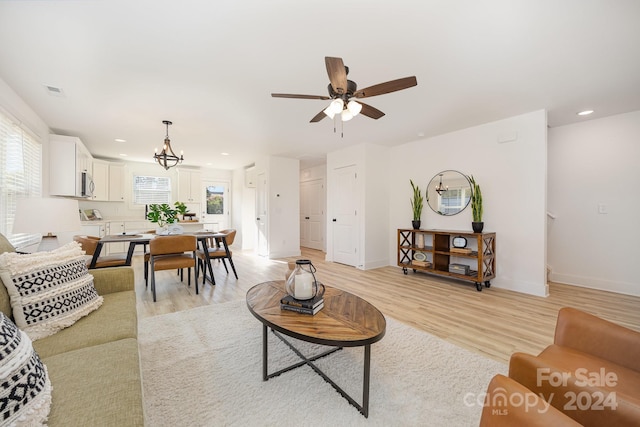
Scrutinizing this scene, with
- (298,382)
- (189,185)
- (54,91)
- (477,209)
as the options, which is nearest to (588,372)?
(298,382)

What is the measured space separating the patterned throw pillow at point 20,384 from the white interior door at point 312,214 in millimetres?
6606

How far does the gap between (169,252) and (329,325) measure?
2.68 m

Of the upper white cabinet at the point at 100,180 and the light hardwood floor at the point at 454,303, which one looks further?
the upper white cabinet at the point at 100,180

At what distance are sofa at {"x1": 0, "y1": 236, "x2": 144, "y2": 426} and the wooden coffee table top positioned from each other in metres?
0.65

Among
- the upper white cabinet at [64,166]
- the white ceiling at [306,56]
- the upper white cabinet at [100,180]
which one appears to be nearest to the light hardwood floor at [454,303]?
the upper white cabinet at [64,166]

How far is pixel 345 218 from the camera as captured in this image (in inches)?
209

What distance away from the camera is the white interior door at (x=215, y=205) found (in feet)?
24.7

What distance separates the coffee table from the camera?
1295mm

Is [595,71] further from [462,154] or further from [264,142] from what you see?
[264,142]

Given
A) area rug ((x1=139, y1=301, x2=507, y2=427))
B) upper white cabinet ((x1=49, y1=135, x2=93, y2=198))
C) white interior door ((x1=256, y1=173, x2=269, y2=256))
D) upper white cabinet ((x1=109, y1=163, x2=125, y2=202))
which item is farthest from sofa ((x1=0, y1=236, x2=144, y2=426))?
upper white cabinet ((x1=109, y1=163, x2=125, y2=202))

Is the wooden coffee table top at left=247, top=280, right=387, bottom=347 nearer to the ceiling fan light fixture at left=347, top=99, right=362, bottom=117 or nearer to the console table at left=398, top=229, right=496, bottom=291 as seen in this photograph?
the ceiling fan light fixture at left=347, top=99, right=362, bottom=117

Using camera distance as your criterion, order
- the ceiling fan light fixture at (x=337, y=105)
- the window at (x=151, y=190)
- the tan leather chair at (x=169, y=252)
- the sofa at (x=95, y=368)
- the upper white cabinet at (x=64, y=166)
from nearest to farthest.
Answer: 1. the sofa at (x=95, y=368)
2. the ceiling fan light fixture at (x=337, y=105)
3. the tan leather chair at (x=169, y=252)
4. the upper white cabinet at (x=64, y=166)
5. the window at (x=151, y=190)

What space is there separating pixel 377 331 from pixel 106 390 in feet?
3.80

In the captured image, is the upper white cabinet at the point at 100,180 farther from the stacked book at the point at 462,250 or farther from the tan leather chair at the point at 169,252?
the stacked book at the point at 462,250
